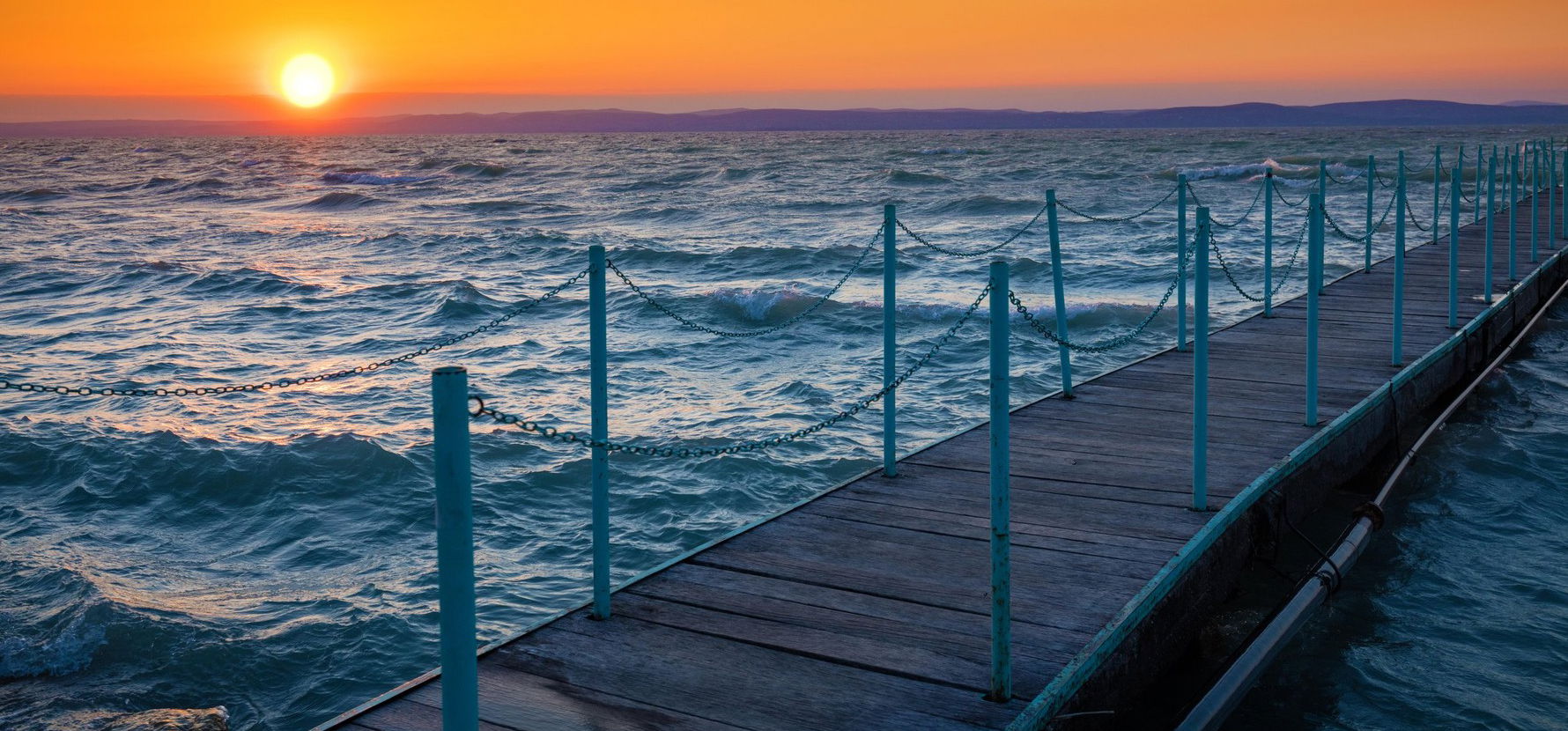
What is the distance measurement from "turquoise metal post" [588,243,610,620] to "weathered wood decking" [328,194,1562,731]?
123mm

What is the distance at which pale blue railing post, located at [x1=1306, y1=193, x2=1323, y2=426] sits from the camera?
629 cm

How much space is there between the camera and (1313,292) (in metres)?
6.29

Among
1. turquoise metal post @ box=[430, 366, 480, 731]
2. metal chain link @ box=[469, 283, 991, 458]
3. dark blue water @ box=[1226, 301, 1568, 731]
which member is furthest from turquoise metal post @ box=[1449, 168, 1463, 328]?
turquoise metal post @ box=[430, 366, 480, 731]

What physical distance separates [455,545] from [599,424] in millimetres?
1497

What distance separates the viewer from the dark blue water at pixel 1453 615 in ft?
16.3

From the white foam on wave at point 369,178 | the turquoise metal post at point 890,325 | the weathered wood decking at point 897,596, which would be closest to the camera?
the weathered wood decking at point 897,596

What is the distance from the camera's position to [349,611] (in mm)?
6293

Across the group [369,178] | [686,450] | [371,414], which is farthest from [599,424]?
[369,178]

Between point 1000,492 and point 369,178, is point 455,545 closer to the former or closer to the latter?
point 1000,492

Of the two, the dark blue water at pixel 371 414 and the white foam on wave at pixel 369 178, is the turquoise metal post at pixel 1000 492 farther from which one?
the white foam on wave at pixel 369 178

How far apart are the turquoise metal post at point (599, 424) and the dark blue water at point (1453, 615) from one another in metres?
2.64

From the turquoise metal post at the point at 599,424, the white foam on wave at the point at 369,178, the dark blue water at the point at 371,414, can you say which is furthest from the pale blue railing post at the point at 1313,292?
the white foam on wave at the point at 369,178

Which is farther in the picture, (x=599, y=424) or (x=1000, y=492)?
(x=599, y=424)

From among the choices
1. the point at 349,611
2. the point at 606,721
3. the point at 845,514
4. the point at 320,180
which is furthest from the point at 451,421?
the point at 320,180
